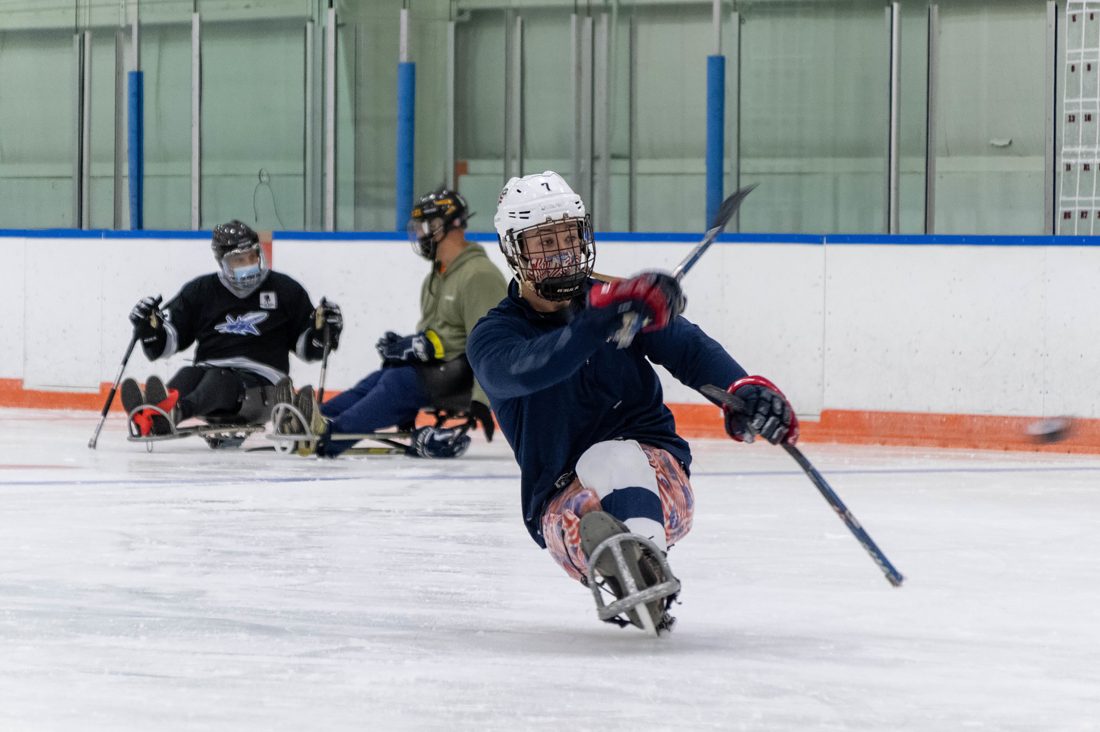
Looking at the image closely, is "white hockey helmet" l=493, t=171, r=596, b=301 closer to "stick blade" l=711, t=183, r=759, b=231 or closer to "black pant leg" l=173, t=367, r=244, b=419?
"stick blade" l=711, t=183, r=759, b=231

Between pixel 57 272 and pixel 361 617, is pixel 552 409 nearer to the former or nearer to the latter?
pixel 361 617

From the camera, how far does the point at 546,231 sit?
298cm

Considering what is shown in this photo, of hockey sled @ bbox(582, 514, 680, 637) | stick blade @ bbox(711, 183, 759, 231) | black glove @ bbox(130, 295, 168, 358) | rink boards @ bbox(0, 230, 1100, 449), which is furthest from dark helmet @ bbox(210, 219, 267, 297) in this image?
hockey sled @ bbox(582, 514, 680, 637)

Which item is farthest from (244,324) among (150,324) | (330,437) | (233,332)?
(330,437)

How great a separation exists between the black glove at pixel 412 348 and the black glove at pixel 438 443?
0.90 ft

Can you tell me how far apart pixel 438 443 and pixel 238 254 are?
124 centimetres

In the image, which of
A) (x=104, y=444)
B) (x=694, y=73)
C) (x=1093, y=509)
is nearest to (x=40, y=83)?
(x=694, y=73)

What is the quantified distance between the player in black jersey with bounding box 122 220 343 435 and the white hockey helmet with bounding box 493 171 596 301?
13.8 feet

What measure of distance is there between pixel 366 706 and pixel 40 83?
33.1ft

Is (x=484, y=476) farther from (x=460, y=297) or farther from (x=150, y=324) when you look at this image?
(x=150, y=324)

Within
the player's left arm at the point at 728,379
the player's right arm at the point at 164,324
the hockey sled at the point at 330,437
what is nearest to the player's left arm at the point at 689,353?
the player's left arm at the point at 728,379

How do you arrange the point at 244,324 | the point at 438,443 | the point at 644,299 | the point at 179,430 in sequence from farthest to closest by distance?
the point at 244,324
the point at 179,430
the point at 438,443
the point at 644,299

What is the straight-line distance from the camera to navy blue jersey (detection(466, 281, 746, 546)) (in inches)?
122

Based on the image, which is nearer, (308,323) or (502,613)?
(502,613)
